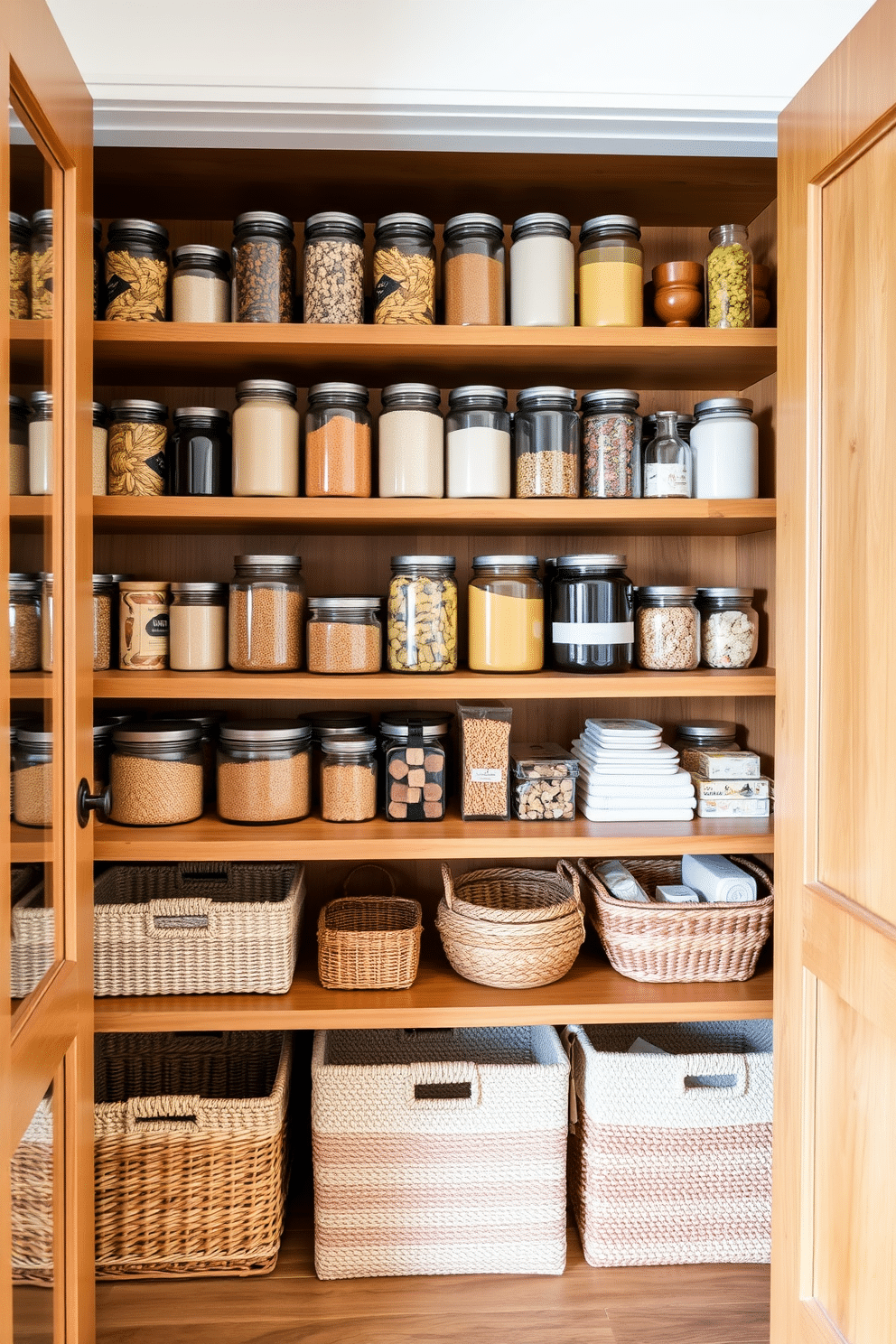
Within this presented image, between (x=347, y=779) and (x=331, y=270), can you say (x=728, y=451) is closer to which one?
(x=331, y=270)

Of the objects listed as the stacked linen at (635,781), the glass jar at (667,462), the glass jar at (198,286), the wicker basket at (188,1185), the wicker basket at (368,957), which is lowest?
the wicker basket at (188,1185)

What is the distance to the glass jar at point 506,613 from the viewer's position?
→ 5.58 ft

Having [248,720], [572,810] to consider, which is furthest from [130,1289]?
[572,810]

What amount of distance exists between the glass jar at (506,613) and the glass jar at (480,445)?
0.41ft

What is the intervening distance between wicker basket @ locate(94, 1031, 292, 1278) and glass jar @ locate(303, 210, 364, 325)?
139 centimetres

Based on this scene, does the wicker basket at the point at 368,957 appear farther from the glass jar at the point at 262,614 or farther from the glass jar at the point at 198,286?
the glass jar at the point at 198,286

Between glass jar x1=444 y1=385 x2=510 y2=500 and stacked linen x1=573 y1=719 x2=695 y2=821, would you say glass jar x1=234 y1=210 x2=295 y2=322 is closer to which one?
glass jar x1=444 y1=385 x2=510 y2=500

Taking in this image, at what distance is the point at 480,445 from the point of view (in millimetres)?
1660

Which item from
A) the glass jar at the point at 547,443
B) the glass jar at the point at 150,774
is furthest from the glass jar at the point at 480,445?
the glass jar at the point at 150,774

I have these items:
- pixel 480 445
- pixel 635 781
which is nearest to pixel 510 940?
pixel 635 781

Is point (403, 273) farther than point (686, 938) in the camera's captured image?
No

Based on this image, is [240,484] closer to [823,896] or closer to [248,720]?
[248,720]

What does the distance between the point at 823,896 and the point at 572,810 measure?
61 centimetres

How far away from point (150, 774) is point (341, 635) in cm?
42
